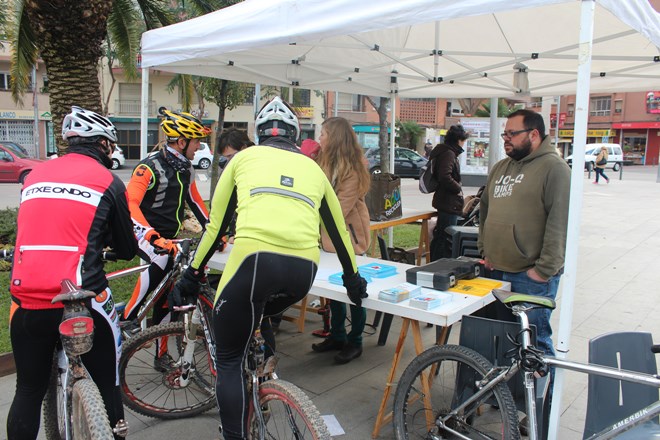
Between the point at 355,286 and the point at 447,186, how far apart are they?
3.71 m

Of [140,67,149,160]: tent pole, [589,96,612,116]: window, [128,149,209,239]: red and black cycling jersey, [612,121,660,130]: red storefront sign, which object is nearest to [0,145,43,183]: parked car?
[140,67,149,160]: tent pole

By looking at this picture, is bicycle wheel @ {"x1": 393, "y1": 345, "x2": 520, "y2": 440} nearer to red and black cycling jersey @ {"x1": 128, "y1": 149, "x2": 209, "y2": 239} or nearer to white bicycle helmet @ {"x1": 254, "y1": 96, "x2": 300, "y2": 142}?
white bicycle helmet @ {"x1": 254, "y1": 96, "x2": 300, "y2": 142}

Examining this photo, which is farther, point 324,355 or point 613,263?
point 613,263

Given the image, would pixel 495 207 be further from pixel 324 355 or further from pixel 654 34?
pixel 324 355

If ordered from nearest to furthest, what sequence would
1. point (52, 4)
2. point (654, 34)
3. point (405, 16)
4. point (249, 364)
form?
point (249, 364)
point (405, 16)
point (654, 34)
point (52, 4)

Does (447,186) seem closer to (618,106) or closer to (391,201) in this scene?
(391,201)

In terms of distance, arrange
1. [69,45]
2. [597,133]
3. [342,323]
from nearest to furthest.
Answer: [342,323] → [69,45] → [597,133]

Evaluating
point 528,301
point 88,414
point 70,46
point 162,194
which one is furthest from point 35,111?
point 528,301

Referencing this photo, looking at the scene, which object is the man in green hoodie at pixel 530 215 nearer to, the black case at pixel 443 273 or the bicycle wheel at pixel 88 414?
the black case at pixel 443 273

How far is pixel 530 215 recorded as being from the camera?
319cm

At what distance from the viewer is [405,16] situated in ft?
9.22

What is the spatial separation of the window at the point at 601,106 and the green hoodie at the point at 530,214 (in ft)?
183

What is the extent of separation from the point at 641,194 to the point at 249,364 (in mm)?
20641

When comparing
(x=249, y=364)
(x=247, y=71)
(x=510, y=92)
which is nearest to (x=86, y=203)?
(x=249, y=364)
